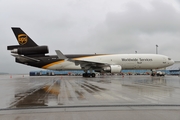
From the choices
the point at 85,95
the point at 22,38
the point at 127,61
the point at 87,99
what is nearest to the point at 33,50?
the point at 22,38

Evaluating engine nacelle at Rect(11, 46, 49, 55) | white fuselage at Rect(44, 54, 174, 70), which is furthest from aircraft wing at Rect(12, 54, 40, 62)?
white fuselage at Rect(44, 54, 174, 70)

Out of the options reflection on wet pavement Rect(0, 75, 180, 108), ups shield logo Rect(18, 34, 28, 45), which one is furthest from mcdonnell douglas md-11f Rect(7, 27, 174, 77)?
reflection on wet pavement Rect(0, 75, 180, 108)

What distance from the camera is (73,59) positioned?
109 ft

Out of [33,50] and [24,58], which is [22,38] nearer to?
[33,50]

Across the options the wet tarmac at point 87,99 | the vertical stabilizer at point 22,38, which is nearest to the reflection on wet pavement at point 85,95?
the wet tarmac at point 87,99

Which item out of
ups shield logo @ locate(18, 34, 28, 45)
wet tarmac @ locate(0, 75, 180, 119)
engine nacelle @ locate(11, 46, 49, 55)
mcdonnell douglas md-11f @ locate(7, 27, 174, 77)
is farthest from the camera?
ups shield logo @ locate(18, 34, 28, 45)

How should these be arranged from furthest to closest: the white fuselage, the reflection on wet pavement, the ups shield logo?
the white fuselage, the ups shield logo, the reflection on wet pavement

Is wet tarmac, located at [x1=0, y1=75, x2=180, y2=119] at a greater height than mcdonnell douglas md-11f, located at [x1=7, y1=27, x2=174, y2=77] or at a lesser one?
lesser

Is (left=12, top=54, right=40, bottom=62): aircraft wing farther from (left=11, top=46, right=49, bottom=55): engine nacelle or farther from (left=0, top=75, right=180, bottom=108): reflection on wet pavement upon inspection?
(left=0, top=75, right=180, bottom=108): reflection on wet pavement

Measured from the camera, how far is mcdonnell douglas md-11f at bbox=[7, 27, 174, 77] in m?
30.6

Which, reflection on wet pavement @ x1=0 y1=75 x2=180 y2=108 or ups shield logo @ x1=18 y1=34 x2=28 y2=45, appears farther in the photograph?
ups shield logo @ x1=18 y1=34 x2=28 y2=45

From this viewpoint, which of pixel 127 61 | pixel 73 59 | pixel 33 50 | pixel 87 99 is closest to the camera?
pixel 87 99

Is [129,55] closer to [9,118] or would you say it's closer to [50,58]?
[50,58]

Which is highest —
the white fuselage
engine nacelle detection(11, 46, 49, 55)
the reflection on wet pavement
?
engine nacelle detection(11, 46, 49, 55)
